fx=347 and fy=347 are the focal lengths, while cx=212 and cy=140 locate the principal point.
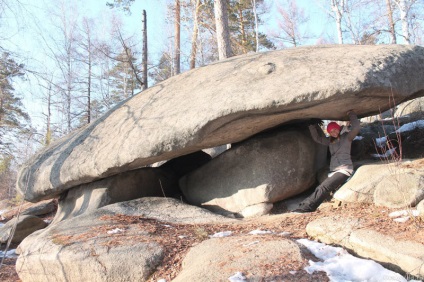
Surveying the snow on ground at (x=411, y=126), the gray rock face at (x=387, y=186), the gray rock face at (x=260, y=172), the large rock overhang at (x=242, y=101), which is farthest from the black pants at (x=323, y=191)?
the snow on ground at (x=411, y=126)

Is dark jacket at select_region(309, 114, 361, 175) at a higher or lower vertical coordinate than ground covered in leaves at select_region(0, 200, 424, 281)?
higher

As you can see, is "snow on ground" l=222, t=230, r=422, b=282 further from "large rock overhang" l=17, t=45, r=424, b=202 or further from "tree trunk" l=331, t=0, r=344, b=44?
"tree trunk" l=331, t=0, r=344, b=44

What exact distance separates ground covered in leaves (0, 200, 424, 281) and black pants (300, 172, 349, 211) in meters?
0.15

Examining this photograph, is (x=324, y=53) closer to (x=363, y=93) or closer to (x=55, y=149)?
(x=363, y=93)

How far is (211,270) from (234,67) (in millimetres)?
4166

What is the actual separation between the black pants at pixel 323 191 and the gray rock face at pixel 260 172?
0.61m

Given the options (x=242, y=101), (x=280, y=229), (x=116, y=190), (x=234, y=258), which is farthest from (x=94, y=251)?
(x=242, y=101)

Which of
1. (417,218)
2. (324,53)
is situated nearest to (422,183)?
(417,218)

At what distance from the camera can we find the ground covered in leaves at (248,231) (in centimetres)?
317

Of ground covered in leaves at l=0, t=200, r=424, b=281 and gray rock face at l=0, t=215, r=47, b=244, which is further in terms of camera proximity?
gray rock face at l=0, t=215, r=47, b=244

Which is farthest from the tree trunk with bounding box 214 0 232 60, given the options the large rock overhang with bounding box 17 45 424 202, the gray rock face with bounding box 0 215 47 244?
the gray rock face with bounding box 0 215 47 244

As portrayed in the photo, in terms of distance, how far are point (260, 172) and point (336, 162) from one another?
1333 millimetres

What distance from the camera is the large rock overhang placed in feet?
17.3

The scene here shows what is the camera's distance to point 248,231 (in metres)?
4.78
